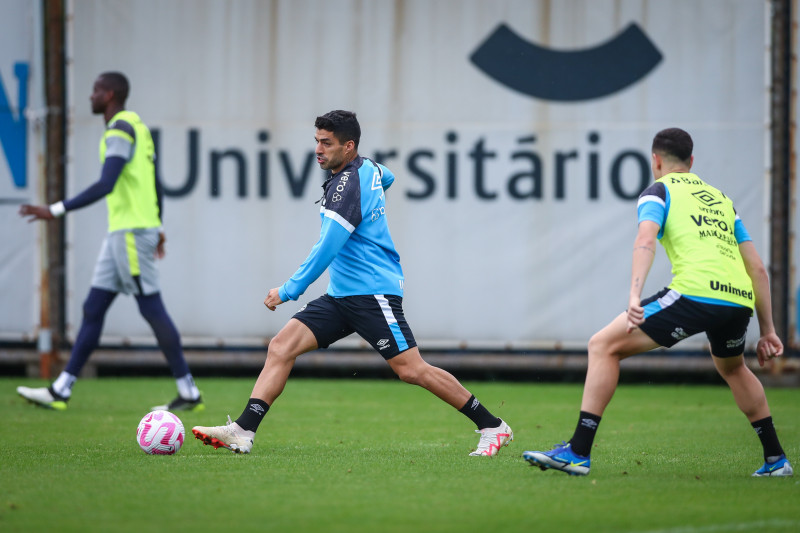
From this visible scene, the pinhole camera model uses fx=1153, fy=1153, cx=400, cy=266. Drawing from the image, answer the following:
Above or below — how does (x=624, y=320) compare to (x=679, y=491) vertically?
above

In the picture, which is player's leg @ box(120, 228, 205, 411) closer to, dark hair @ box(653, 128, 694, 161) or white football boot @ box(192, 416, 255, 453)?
white football boot @ box(192, 416, 255, 453)

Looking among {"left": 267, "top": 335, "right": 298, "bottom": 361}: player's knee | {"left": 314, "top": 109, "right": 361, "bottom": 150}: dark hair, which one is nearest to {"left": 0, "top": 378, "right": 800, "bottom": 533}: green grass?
{"left": 267, "top": 335, "right": 298, "bottom": 361}: player's knee

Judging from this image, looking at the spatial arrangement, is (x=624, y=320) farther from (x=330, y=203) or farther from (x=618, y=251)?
(x=618, y=251)

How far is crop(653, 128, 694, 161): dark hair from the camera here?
586 cm

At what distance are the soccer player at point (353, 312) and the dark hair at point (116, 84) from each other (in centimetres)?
298

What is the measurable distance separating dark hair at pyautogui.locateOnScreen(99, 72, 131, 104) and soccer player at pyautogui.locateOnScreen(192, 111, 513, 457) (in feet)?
9.77

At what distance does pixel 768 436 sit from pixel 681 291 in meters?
0.96

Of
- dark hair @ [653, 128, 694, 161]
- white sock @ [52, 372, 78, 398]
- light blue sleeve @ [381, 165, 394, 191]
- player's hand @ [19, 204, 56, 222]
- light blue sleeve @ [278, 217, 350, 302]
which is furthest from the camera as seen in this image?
Result: white sock @ [52, 372, 78, 398]

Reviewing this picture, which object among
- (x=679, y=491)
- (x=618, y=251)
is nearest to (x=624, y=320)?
(x=679, y=491)

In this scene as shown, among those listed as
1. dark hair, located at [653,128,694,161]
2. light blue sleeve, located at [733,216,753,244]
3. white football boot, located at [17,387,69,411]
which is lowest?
white football boot, located at [17,387,69,411]

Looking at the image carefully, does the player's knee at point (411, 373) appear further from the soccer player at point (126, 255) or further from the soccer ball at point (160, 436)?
the soccer player at point (126, 255)

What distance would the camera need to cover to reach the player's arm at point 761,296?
229 inches

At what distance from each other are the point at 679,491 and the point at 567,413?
3.88 meters

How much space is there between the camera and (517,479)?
5723mm
